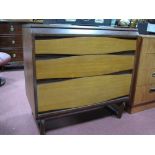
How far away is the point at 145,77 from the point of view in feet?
5.56

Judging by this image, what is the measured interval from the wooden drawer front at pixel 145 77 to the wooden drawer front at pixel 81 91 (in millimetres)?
136

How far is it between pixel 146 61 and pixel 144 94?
319 millimetres

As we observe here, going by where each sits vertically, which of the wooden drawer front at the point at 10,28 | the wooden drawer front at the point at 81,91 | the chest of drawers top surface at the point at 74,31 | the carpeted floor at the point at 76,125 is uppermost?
the chest of drawers top surface at the point at 74,31

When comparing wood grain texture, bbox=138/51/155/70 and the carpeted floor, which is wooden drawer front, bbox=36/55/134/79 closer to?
wood grain texture, bbox=138/51/155/70

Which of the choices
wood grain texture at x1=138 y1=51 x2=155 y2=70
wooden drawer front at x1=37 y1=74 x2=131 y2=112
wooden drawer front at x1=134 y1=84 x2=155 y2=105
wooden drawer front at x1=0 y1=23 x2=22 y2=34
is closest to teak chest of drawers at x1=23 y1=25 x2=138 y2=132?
wooden drawer front at x1=37 y1=74 x2=131 y2=112

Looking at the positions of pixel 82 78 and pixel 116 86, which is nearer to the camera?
pixel 82 78

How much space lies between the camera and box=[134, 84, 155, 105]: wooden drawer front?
1716 mm

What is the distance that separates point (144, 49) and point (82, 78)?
24.4 inches

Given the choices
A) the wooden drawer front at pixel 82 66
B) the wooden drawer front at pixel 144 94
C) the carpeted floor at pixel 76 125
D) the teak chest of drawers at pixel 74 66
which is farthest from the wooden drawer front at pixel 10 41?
the wooden drawer front at pixel 144 94

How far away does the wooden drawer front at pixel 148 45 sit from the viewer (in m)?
1.57

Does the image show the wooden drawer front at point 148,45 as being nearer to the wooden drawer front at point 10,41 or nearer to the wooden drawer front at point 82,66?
the wooden drawer front at point 82,66

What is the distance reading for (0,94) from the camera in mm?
2057
